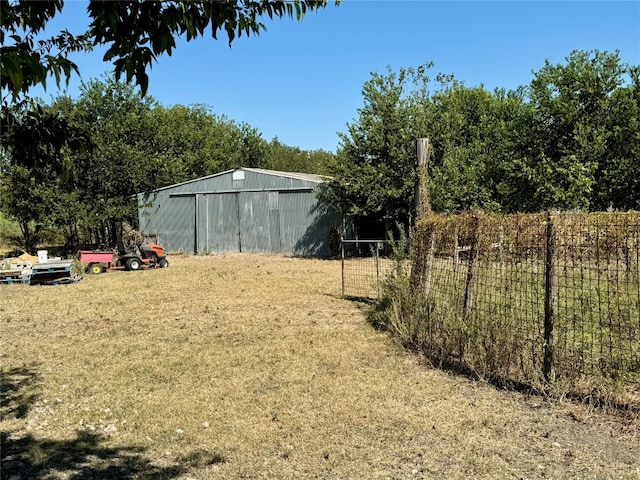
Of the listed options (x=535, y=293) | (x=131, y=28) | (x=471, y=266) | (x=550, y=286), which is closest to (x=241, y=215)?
(x=471, y=266)

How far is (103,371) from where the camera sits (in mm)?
5375

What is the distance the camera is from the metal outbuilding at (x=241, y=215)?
20203 millimetres

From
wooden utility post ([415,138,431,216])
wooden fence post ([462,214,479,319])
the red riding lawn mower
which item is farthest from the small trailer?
A: wooden fence post ([462,214,479,319])

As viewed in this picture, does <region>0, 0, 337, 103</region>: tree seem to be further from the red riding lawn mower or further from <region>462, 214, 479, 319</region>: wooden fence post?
the red riding lawn mower

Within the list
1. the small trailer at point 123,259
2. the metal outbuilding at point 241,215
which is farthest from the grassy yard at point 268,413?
the metal outbuilding at point 241,215

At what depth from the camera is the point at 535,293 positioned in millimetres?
4801

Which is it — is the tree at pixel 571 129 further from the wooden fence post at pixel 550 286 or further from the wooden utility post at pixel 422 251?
the wooden fence post at pixel 550 286

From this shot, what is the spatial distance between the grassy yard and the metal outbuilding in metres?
12.7

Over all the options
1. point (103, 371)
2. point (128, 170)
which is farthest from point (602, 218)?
point (128, 170)

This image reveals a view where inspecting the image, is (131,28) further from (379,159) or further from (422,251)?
(379,159)

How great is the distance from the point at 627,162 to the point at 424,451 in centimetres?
1682

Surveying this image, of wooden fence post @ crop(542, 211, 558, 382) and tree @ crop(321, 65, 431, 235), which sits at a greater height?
tree @ crop(321, 65, 431, 235)

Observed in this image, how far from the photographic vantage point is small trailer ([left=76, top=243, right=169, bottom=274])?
14977 millimetres

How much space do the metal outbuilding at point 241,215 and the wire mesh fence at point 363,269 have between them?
1426 mm
